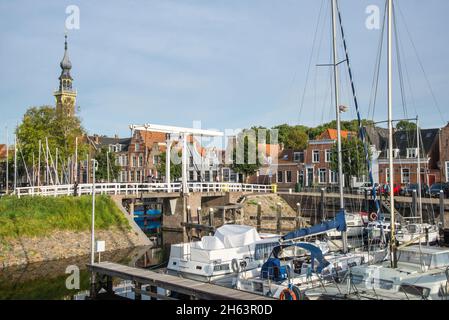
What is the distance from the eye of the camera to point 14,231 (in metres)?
24.7

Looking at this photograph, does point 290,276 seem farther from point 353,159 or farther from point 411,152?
point 411,152

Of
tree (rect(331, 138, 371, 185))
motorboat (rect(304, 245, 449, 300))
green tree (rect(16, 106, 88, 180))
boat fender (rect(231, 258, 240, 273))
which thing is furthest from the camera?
tree (rect(331, 138, 371, 185))

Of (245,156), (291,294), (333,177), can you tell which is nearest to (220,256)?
(291,294)

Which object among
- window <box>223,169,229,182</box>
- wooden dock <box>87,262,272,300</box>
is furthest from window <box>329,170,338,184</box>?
wooden dock <box>87,262,272,300</box>

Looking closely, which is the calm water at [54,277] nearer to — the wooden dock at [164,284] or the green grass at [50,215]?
the wooden dock at [164,284]

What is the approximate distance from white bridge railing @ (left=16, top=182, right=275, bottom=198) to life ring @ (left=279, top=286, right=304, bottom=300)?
66.6 ft

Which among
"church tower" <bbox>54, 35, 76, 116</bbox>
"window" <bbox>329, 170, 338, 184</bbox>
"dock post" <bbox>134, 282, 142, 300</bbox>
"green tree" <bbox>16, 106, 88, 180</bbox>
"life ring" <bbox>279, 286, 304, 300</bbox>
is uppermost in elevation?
"church tower" <bbox>54, 35, 76, 116</bbox>

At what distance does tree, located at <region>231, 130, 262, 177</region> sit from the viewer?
167 ft

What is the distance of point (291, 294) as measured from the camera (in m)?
14.0

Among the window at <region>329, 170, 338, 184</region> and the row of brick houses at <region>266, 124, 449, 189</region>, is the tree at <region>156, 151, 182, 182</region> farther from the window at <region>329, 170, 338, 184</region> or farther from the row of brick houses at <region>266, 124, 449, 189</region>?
the window at <region>329, 170, 338, 184</region>

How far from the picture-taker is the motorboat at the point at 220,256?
18.0 meters

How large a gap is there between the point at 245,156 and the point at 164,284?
36.8 metres

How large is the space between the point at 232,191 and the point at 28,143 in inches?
784
